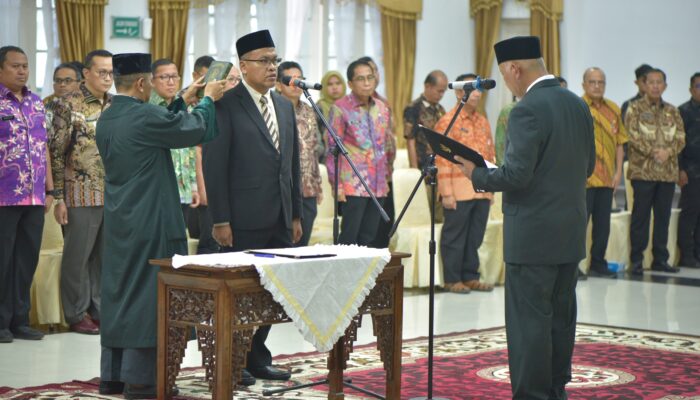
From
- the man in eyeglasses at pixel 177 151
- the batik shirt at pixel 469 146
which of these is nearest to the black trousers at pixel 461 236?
the batik shirt at pixel 469 146

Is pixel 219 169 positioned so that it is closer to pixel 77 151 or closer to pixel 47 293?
pixel 77 151

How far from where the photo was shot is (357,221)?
332 inches

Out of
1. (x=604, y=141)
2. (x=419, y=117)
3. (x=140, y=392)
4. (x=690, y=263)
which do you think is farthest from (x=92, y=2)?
(x=140, y=392)

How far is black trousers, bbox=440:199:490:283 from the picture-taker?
8984 millimetres

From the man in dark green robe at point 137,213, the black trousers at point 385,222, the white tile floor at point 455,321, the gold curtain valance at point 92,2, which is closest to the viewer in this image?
the man in dark green robe at point 137,213

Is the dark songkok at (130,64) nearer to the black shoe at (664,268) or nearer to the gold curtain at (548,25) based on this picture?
the black shoe at (664,268)

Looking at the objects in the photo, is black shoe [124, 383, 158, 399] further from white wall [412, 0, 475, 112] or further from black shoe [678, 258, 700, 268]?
white wall [412, 0, 475, 112]

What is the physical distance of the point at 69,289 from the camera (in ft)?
23.0

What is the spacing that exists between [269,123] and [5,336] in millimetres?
2238

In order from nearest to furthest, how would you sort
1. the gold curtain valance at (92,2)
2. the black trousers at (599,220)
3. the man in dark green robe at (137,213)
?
the man in dark green robe at (137,213) → the black trousers at (599,220) → the gold curtain valance at (92,2)

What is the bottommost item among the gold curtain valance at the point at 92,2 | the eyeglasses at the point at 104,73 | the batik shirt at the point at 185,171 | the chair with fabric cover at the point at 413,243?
the chair with fabric cover at the point at 413,243

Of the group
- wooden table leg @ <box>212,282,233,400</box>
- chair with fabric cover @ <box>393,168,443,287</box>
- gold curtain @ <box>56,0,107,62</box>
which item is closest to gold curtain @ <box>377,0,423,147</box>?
gold curtain @ <box>56,0,107,62</box>

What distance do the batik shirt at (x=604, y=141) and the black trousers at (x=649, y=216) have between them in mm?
745

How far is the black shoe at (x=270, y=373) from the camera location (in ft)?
18.0
